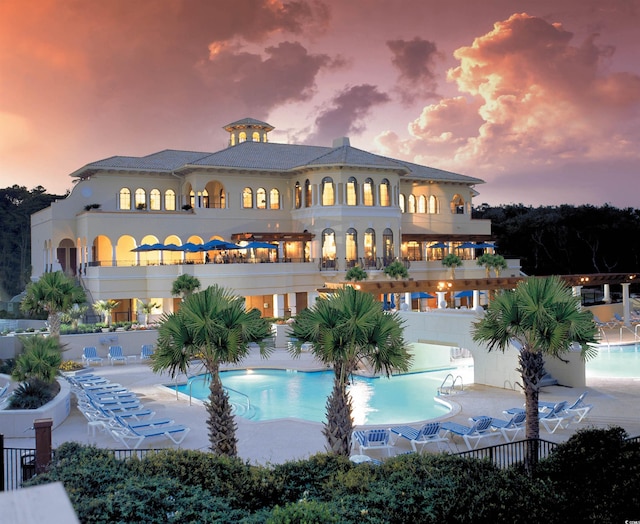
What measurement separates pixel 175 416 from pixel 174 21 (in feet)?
123

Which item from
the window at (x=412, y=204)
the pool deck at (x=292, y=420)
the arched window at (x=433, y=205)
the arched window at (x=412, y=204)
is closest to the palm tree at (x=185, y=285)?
the pool deck at (x=292, y=420)

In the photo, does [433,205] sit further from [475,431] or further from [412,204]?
[475,431]

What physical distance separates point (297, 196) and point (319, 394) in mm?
26024

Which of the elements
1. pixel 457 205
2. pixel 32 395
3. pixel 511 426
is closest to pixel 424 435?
pixel 511 426

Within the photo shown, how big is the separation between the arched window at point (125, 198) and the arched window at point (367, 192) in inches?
628

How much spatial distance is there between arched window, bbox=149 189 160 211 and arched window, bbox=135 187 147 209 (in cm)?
41

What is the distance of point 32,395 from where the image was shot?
17750 millimetres

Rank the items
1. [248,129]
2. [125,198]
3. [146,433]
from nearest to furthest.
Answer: [146,433] → [125,198] → [248,129]

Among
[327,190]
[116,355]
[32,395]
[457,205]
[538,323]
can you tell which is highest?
[327,190]

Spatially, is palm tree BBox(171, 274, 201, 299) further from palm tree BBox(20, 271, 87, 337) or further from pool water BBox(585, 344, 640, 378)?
pool water BBox(585, 344, 640, 378)

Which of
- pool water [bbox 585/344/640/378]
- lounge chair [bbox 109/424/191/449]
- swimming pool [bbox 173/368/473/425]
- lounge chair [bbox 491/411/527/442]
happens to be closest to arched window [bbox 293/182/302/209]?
swimming pool [bbox 173/368/473/425]

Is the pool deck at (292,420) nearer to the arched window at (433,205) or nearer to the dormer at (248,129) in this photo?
the arched window at (433,205)

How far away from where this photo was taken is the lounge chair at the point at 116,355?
27906 millimetres

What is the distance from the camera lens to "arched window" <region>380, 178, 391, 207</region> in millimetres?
46531
